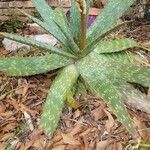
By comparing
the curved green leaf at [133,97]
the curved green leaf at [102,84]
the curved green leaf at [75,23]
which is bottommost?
the curved green leaf at [133,97]

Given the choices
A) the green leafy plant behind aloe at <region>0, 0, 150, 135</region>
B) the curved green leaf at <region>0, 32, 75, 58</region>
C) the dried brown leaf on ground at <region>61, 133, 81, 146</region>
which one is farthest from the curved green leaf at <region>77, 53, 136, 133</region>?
the dried brown leaf on ground at <region>61, 133, 81, 146</region>

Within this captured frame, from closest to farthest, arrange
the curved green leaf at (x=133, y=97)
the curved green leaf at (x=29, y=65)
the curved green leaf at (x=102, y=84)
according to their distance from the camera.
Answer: the curved green leaf at (x=102, y=84), the curved green leaf at (x=133, y=97), the curved green leaf at (x=29, y=65)

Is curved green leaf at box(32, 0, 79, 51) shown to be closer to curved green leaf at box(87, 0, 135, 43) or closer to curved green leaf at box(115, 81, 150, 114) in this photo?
curved green leaf at box(87, 0, 135, 43)

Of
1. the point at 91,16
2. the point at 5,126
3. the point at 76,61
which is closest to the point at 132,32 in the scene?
the point at 91,16

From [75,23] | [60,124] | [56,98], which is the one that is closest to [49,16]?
[75,23]

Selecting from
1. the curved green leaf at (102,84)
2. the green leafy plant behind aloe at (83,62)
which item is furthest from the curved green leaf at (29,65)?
the curved green leaf at (102,84)

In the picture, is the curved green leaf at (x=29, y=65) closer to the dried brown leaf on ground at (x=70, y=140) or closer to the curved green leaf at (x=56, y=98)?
the curved green leaf at (x=56, y=98)

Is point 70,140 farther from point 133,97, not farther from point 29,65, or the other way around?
point 29,65
